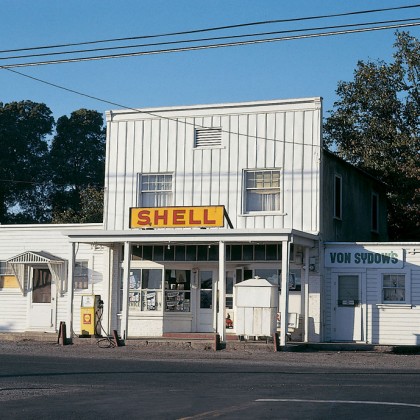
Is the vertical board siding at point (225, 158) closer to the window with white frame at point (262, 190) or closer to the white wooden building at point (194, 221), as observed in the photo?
the white wooden building at point (194, 221)

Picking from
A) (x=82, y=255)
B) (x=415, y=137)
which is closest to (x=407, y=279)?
(x=82, y=255)

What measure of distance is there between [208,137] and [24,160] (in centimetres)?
3189

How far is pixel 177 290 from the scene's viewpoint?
95.3 feet

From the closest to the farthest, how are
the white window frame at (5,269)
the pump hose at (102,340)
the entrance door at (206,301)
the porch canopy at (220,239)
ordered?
the porch canopy at (220,239)
the pump hose at (102,340)
the entrance door at (206,301)
the white window frame at (5,269)

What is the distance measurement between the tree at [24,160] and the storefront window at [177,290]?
29942 mm

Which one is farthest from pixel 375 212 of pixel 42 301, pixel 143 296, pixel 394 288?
pixel 42 301

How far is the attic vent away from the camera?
2876 cm

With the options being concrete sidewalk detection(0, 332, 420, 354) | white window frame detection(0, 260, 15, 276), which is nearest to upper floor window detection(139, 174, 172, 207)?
concrete sidewalk detection(0, 332, 420, 354)

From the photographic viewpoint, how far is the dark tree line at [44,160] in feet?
189

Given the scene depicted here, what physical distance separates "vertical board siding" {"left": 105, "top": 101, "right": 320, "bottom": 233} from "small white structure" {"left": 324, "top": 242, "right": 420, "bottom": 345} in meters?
1.61

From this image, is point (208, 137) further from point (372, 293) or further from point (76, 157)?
point (76, 157)

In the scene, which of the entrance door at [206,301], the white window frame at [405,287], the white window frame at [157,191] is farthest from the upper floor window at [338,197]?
the white window frame at [157,191]

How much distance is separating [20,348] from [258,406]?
13943 mm

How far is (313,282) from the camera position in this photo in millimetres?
27109
